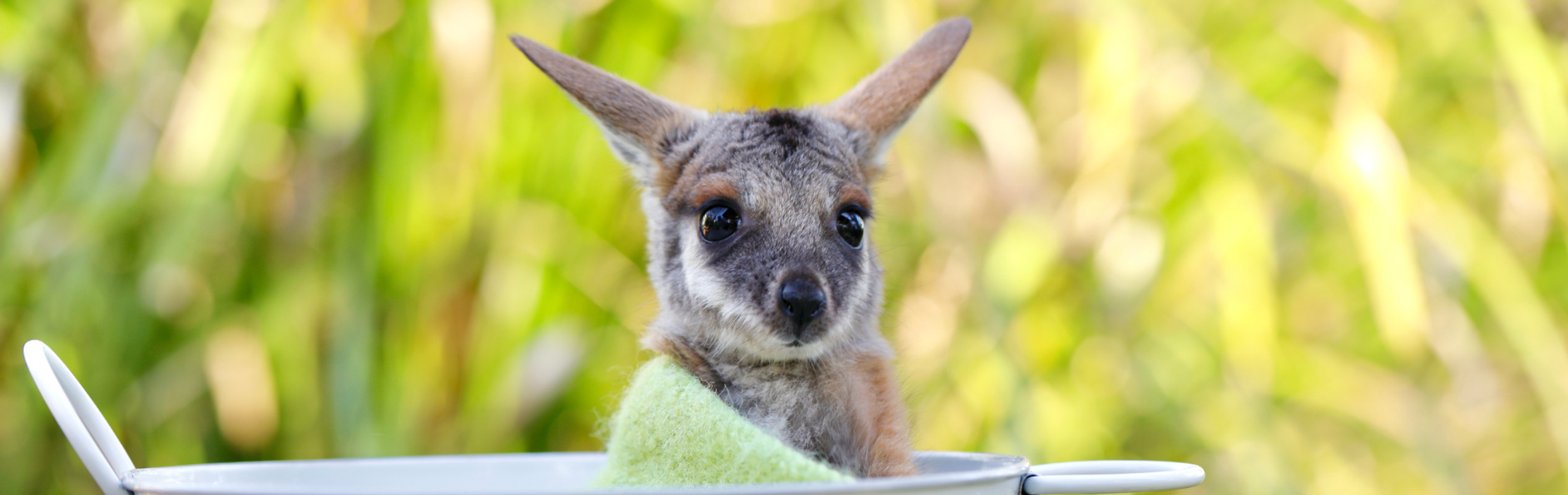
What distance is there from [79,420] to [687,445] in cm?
36

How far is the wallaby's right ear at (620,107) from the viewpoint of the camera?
859mm

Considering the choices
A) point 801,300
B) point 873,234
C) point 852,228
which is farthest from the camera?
point 873,234

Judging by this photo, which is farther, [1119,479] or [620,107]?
[620,107]

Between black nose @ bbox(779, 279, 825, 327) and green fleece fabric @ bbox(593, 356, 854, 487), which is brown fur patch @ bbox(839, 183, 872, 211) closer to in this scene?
black nose @ bbox(779, 279, 825, 327)

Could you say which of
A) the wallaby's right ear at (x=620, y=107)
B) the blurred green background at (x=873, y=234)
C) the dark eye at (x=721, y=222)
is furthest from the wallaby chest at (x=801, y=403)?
the blurred green background at (x=873, y=234)

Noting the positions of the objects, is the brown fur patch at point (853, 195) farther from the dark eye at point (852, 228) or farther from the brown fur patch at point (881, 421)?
the brown fur patch at point (881, 421)

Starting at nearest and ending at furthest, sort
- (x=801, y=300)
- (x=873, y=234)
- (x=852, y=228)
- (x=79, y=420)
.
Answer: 1. (x=79, y=420)
2. (x=801, y=300)
3. (x=852, y=228)
4. (x=873, y=234)

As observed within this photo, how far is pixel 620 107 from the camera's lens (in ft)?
3.00

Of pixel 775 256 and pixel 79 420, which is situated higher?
pixel 775 256

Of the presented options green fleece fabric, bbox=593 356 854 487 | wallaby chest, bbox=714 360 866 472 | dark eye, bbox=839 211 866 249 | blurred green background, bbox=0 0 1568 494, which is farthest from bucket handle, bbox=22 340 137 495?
blurred green background, bbox=0 0 1568 494

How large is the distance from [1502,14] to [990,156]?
3.32ft

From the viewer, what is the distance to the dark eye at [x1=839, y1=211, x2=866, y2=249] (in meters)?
0.88

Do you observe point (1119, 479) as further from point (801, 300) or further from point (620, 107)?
point (620, 107)

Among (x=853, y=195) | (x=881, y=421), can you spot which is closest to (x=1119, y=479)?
(x=881, y=421)
